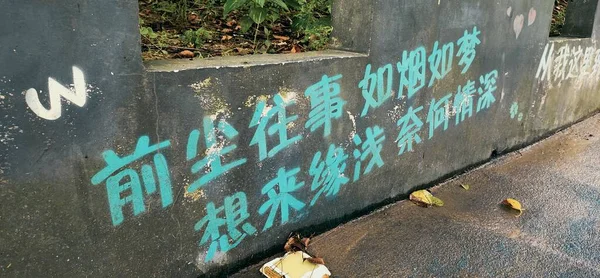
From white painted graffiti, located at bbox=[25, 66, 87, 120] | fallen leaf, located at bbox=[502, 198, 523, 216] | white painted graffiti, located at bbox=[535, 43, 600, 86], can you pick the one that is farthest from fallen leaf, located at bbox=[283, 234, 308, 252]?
white painted graffiti, located at bbox=[535, 43, 600, 86]

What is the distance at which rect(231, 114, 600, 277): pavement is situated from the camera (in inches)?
106

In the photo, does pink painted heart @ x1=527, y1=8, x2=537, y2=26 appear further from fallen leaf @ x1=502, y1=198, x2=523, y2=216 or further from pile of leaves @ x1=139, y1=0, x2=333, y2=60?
pile of leaves @ x1=139, y1=0, x2=333, y2=60

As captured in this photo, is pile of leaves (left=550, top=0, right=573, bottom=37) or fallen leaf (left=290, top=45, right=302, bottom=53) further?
pile of leaves (left=550, top=0, right=573, bottom=37)

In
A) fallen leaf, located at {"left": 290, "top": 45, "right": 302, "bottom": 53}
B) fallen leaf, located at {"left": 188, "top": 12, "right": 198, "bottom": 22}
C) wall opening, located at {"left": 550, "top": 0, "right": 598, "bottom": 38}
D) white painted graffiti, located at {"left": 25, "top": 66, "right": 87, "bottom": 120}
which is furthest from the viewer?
wall opening, located at {"left": 550, "top": 0, "right": 598, "bottom": 38}

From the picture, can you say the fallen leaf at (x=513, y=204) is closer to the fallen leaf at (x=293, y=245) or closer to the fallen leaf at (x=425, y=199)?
the fallen leaf at (x=425, y=199)

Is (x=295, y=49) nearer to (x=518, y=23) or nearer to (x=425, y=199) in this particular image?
(x=425, y=199)

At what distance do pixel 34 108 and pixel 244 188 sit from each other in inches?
43.0

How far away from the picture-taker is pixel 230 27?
3158mm

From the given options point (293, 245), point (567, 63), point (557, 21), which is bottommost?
point (293, 245)

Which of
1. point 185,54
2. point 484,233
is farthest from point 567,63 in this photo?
point 185,54

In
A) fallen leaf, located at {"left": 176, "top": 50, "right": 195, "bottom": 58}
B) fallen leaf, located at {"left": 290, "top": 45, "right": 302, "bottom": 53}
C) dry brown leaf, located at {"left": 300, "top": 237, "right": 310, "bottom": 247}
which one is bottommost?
dry brown leaf, located at {"left": 300, "top": 237, "right": 310, "bottom": 247}

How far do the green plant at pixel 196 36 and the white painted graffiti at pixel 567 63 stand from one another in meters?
3.40

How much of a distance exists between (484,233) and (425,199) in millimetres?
533

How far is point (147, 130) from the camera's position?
200cm
